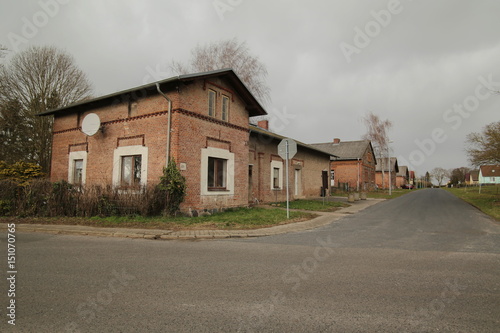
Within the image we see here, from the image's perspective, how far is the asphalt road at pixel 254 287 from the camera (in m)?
3.22

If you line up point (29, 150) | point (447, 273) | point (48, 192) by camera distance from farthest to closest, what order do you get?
1. point (29, 150)
2. point (48, 192)
3. point (447, 273)

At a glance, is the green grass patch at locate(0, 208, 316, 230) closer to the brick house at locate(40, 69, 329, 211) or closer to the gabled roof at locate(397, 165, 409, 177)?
the brick house at locate(40, 69, 329, 211)

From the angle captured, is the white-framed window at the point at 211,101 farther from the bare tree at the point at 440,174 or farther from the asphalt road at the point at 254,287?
the bare tree at the point at 440,174

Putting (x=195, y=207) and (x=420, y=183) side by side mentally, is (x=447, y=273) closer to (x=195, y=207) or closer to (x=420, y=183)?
(x=195, y=207)

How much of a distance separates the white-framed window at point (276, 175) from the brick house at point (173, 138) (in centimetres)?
440

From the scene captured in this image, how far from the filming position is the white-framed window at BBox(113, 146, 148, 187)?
45.0ft

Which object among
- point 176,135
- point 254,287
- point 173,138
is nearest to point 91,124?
point 173,138

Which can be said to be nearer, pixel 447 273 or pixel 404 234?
pixel 447 273

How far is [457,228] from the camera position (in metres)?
11.1

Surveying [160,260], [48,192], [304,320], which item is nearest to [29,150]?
[48,192]

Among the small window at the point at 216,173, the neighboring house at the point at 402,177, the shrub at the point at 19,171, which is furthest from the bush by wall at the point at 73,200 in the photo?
the neighboring house at the point at 402,177

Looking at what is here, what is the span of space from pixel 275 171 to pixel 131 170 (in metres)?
10.4

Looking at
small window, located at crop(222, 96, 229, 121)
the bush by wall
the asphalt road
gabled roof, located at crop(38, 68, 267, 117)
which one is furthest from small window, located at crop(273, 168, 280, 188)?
the asphalt road

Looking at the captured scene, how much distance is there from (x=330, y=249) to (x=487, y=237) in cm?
584
